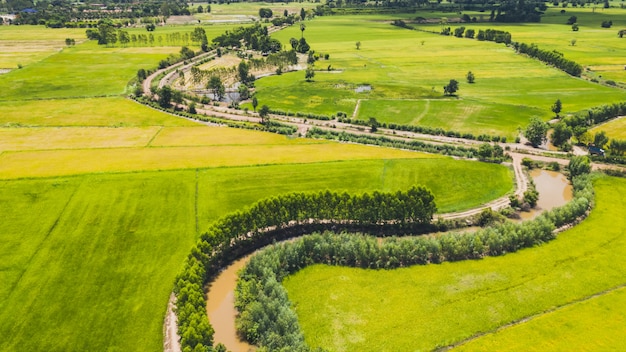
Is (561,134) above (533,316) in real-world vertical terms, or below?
above

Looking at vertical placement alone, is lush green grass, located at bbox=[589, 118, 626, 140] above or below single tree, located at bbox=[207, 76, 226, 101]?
below

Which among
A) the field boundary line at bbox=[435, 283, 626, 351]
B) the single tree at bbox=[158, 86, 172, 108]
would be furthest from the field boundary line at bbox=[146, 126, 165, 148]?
the field boundary line at bbox=[435, 283, 626, 351]

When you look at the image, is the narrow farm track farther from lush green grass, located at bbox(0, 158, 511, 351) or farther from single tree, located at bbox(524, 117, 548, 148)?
single tree, located at bbox(524, 117, 548, 148)

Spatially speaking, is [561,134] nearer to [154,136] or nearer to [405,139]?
[405,139]

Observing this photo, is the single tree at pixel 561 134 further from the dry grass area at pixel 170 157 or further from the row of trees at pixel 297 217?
the row of trees at pixel 297 217

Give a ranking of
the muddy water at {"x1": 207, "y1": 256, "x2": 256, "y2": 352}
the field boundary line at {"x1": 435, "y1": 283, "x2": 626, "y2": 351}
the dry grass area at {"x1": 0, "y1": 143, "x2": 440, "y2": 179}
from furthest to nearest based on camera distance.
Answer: the dry grass area at {"x1": 0, "y1": 143, "x2": 440, "y2": 179} → the muddy water at {"x1": 207, "y1": 256, "x2": 256, "y2": 352} → the field boundary line at {"x1": 435, "y1": 283, "x2": 626, "y2": 351}

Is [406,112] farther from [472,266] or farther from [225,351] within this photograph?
[225,351]

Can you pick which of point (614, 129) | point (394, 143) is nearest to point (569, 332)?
point (394, 143)
